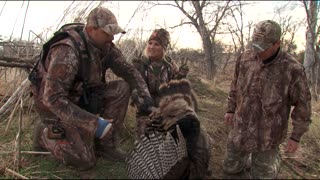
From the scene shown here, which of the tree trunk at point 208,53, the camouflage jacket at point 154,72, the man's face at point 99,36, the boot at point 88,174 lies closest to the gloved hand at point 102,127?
the boot at point 88,174

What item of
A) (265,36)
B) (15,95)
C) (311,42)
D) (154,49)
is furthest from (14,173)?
(311,42)

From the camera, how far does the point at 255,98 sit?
12.4ft

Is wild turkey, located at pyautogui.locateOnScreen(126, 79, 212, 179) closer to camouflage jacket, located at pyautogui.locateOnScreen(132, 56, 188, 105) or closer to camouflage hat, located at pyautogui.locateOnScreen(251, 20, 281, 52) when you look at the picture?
camouflage hat, located at pyautogui.locateOnScreen(251, 20, 281, 52)

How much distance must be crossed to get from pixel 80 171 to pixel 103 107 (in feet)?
2.77

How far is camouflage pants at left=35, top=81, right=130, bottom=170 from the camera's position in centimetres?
372

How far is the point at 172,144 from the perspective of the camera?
3.12 metres

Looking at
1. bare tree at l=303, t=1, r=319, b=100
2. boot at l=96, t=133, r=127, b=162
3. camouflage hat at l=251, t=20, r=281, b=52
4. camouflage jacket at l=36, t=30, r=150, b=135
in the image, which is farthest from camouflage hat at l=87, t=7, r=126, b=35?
bare tree at l=303, t=1, r=319, b=100

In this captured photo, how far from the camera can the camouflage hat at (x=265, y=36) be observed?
3.53m

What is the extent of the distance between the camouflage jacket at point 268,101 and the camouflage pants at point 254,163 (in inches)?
3.2

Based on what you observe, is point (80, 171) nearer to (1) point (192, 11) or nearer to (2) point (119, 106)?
(2) point (119, 106)

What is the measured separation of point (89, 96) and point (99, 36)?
26.2 inches

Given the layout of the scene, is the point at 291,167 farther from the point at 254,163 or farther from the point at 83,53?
the point at 83,53

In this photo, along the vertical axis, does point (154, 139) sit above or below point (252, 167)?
above

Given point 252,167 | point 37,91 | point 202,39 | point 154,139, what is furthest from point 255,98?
point 202,39
